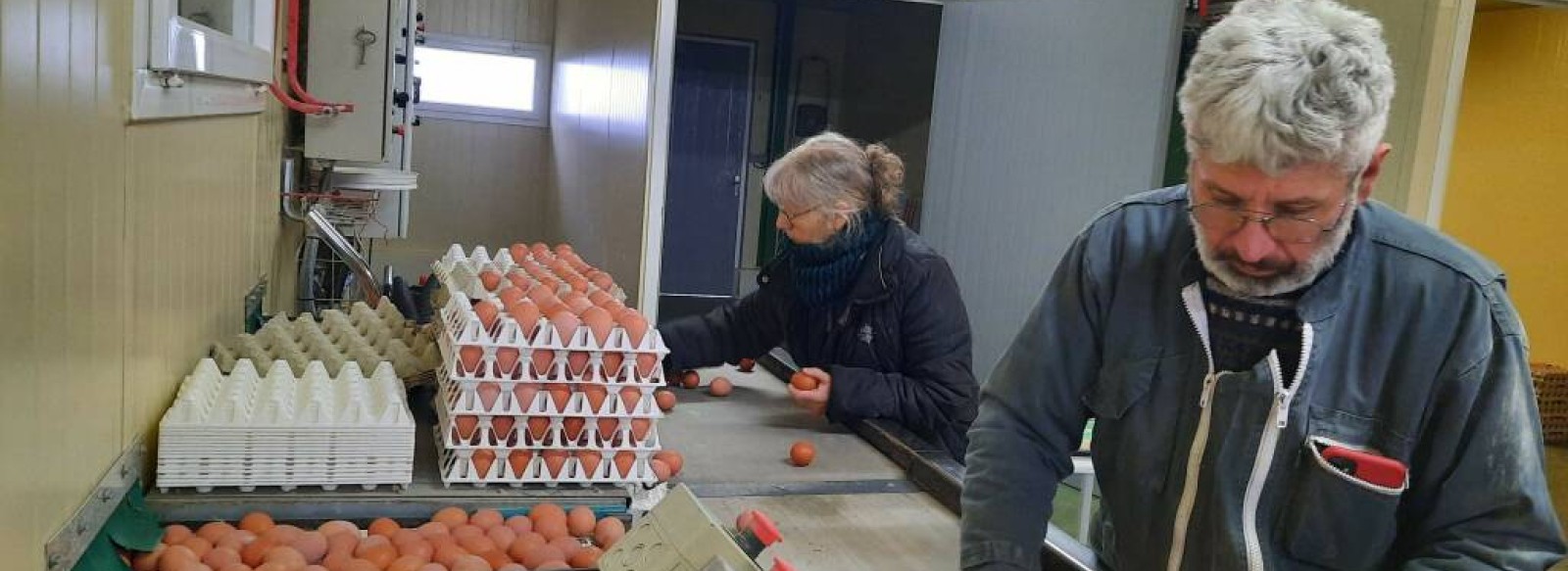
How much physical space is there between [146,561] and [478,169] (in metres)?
6.43

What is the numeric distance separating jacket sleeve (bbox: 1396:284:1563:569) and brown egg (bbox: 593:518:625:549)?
104 cm

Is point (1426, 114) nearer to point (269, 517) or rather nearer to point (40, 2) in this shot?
point (269, 517)

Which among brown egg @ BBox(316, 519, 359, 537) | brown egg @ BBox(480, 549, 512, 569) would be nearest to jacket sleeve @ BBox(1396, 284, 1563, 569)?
brown egg @ BBox(480, 549, 512, 569)

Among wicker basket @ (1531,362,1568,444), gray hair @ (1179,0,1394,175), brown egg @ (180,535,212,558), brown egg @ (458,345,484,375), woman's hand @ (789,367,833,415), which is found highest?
gray hair @ (1179,0,1394,175)

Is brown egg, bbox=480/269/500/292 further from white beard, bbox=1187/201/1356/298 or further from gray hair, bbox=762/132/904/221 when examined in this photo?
white beard, bbox=1187/201/1356/298

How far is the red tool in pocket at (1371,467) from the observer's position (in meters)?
1.17

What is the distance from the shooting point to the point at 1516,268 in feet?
21.4

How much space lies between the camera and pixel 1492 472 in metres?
1.15

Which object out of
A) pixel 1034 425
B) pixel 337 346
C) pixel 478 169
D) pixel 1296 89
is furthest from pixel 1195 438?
pixel 478 169

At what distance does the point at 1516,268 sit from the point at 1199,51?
21.2 ft

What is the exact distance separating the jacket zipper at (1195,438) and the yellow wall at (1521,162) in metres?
5.89

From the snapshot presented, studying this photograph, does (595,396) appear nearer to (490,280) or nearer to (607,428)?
(607,428)

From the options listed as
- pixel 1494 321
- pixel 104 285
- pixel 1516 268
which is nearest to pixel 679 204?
pixel 1516 268

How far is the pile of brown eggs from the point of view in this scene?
5.02ft
